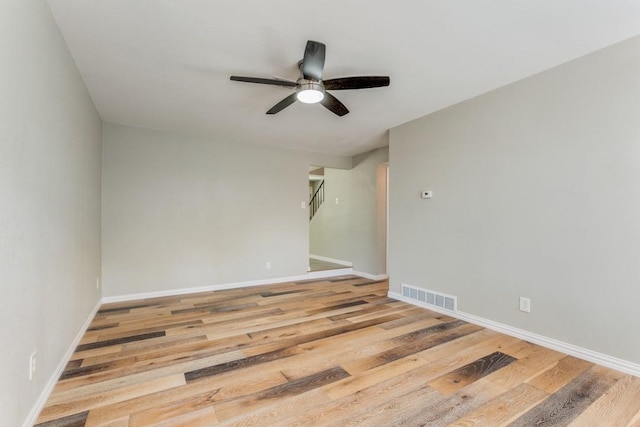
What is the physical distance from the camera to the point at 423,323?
10.4 ft

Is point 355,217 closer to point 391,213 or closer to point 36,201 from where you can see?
point 391,213

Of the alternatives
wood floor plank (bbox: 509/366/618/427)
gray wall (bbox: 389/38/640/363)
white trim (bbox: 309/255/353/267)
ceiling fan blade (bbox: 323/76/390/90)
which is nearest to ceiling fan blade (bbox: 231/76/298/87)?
ceiling fan blade (bbox: 323/76/390/90)

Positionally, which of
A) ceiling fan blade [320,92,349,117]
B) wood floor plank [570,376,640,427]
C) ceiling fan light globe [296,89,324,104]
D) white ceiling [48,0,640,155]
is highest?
white ceiling [48,0,640,155]

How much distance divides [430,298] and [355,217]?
2616 millimetres

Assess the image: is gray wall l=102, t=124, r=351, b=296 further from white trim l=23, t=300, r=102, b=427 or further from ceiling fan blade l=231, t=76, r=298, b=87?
ceiling fan blade l=231, t=76, r=298, b=87

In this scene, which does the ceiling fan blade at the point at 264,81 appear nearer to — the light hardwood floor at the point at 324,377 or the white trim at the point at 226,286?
the light hardwood floor at the point at 324,377

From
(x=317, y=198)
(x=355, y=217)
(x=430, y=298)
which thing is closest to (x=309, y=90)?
(x=430, y=298)

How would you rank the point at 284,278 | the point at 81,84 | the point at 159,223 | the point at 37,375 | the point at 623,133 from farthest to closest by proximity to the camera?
1. the point at 284,278
2. the point at 159,223
3. the point at 81,84
4. the point at 623,133
5. the point at 37,375

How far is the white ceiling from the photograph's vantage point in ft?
6.10

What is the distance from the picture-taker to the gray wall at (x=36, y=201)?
4.34 feet

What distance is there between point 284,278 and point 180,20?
4.12 m

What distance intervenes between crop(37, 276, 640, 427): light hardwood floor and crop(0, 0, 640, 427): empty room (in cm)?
2

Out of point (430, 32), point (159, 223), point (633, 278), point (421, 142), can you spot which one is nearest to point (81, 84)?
point (159, 223)

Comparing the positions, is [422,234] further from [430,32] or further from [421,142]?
[430,32]
